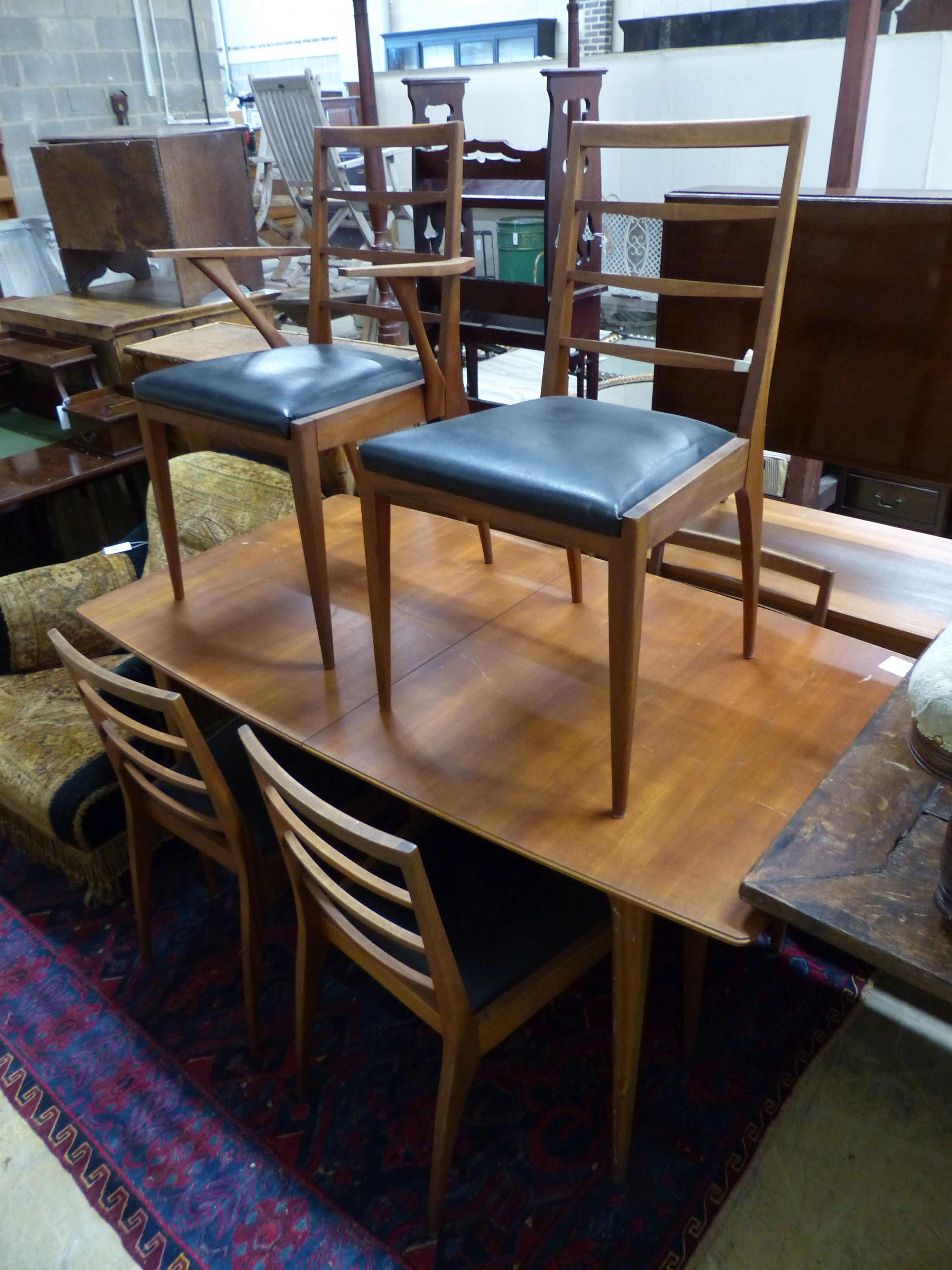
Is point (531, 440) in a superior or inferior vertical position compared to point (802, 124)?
inferior

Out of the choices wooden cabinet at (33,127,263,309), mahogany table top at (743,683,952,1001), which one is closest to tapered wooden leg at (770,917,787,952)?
mahogany table top at (743,683,952,1001)

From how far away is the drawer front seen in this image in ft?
9.03

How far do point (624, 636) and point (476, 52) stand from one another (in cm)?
811

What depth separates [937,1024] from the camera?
160 cm

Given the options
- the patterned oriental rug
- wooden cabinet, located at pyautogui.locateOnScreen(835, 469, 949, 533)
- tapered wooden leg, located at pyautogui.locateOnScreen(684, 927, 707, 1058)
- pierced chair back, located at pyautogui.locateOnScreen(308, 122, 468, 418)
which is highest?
pierced chair back, located at pyautogui.locateOnScreen(308, 122, 468, 418)

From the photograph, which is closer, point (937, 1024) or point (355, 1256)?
point (355, 1256)

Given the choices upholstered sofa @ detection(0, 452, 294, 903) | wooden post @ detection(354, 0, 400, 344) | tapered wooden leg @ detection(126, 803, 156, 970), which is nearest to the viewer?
tapered wooden leg @ detection(126, 803, 156, 970)

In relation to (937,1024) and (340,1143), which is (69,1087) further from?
(937,1024)

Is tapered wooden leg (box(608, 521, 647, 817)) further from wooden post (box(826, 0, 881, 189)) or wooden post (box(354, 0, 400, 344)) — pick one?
wooden post (box(354, 0, 400, 344))

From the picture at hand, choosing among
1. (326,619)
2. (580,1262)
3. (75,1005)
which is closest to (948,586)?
(326,619)

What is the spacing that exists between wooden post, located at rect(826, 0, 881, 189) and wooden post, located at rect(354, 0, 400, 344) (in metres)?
1.34

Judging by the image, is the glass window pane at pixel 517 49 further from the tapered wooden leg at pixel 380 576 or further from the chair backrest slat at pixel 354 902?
the chair backrest slat at pixel 354 902

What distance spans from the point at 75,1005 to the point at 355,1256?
74 cm

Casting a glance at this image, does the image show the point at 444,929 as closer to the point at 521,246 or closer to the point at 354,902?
the point at 354,902
